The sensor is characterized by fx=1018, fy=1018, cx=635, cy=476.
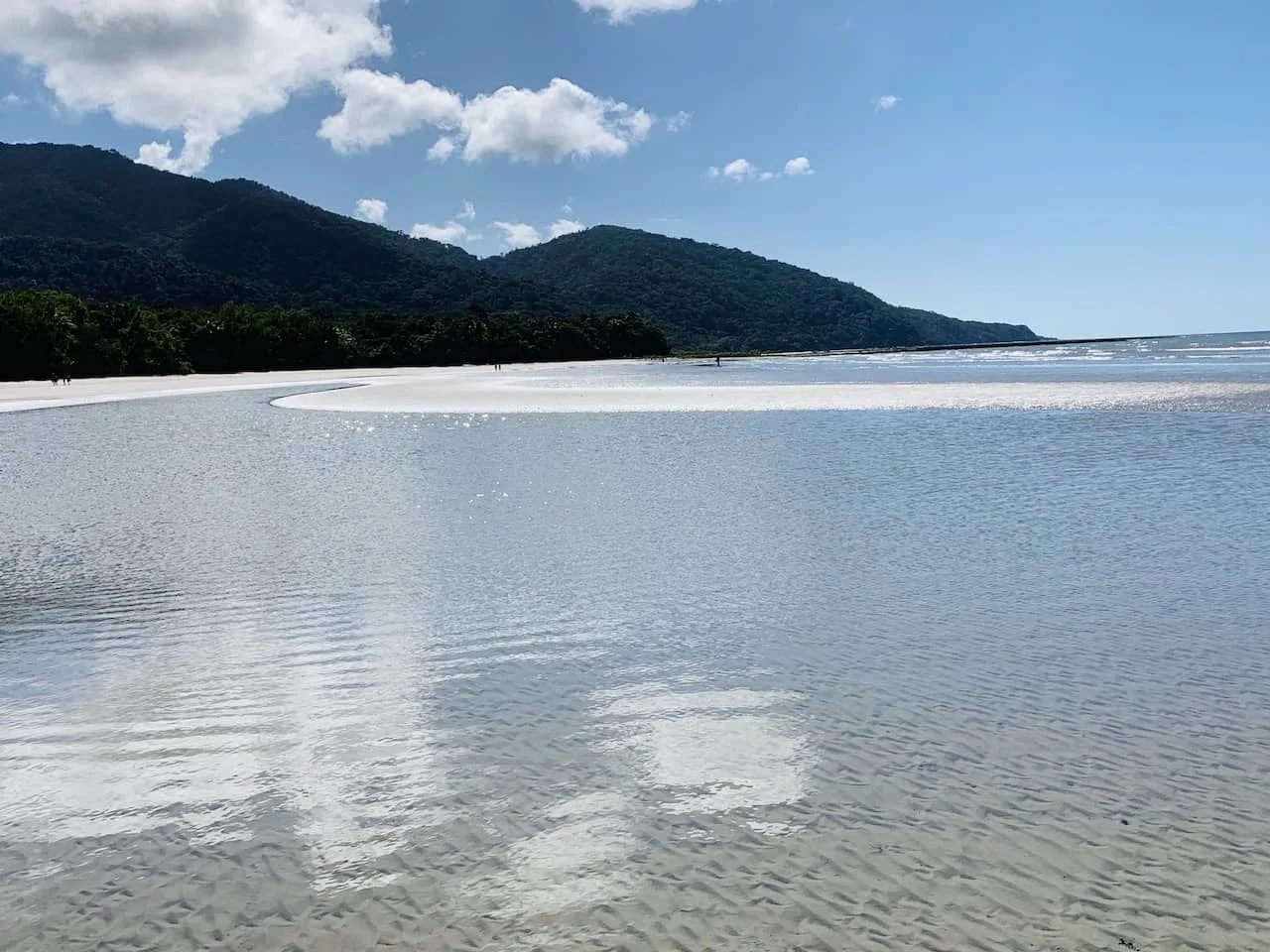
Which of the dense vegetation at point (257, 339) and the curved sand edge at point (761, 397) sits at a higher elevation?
the dense vegetation at point (257, 339)

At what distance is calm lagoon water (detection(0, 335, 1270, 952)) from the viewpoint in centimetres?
500

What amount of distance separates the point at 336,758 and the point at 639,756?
6.69 feet

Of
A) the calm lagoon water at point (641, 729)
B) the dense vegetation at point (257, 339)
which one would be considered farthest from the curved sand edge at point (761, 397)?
the calm lagoon water at point (641, 729)

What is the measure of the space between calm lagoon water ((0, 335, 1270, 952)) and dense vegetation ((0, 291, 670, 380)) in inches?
2936

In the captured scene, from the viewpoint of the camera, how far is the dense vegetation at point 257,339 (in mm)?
81500

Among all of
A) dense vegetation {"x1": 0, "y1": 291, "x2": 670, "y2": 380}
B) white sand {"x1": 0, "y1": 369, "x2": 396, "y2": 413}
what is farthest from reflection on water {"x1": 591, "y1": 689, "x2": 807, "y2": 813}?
dense vegetation {"x1": 0, "y1": 291, "x2": 670, "y2": 380}

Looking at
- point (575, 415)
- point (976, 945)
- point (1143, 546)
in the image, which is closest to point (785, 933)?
point (976, 945)

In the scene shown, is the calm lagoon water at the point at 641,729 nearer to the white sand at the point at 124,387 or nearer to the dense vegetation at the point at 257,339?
the white sand at the point at 124,387

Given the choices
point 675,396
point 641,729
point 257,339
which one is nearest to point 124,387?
point 257,339

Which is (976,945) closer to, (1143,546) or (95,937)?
(95,937)

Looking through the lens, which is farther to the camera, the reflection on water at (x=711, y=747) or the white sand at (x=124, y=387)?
the white sand at (x=124, y=387)

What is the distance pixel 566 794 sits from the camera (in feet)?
20.6

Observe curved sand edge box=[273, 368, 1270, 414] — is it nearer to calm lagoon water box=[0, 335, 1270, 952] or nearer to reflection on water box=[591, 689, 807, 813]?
calm lagoon water box=[0, 335, 1270, 952]

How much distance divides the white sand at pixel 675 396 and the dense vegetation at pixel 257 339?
5.01 m
